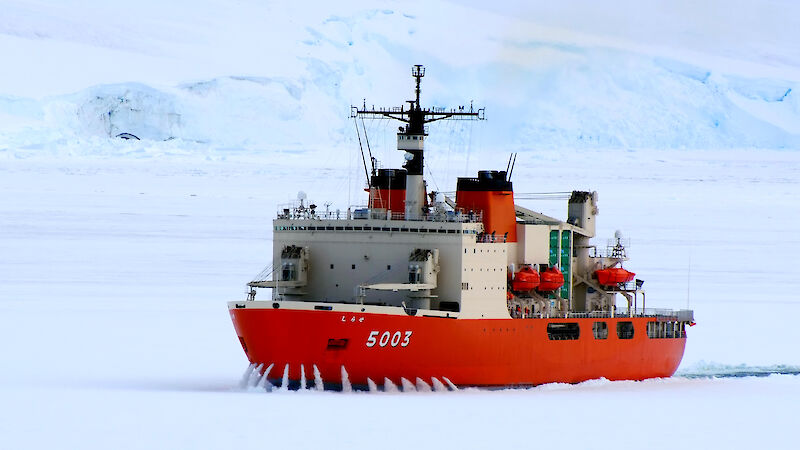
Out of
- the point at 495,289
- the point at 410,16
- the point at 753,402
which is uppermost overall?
the point at 410,16

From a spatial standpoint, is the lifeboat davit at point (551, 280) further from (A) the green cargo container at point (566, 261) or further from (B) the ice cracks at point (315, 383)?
(B) the ice cracks at point (315, 383)

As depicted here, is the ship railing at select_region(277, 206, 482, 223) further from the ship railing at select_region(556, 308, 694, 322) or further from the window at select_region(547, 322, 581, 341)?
the ship railing at select_region(556, 308, 694, 322)

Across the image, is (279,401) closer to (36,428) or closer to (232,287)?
(36,428)

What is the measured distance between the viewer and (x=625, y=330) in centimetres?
2569

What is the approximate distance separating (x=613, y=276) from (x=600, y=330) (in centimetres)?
146

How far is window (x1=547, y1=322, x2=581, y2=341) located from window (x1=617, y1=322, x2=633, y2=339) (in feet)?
4.42

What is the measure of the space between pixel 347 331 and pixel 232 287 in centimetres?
1317

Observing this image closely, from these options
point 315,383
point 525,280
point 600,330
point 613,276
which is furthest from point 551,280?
point 315,383

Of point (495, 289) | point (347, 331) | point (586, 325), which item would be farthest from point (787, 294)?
point (347, 331)

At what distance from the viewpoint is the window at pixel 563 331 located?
23.8m

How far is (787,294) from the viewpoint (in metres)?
34.8

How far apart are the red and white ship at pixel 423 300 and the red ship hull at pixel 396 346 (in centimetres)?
2

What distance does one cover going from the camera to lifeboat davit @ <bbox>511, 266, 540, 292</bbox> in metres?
23.8

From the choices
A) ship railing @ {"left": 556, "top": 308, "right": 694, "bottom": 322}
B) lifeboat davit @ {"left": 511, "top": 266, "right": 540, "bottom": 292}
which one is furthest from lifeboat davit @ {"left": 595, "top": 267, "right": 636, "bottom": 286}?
lifeboat davit @ {"left": 511, "top": 266, "right": 540, "bottom": 292}
